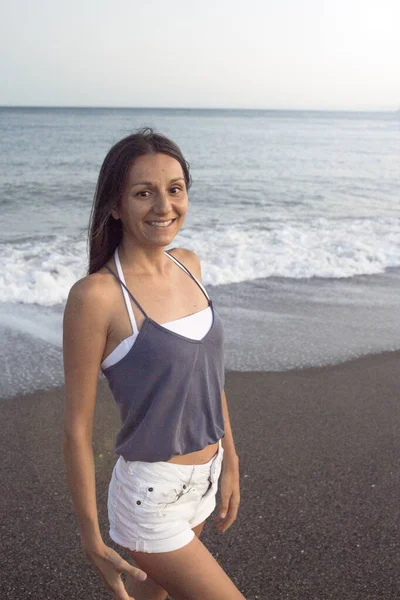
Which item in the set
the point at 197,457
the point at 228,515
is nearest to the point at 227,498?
the point at 228,515

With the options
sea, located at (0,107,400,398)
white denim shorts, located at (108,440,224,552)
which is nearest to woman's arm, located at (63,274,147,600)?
white denim shorts, located at (108,440,224,552)

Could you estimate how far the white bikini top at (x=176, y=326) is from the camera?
1935mm

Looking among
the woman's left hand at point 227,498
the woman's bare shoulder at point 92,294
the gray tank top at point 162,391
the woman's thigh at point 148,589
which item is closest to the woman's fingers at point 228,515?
the woman's left hand at point 227,498

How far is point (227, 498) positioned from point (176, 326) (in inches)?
32.0

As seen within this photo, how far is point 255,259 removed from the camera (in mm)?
9992

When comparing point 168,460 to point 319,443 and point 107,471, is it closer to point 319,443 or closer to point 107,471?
point 107,471

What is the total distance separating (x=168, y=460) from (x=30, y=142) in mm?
34047

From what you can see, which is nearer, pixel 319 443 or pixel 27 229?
pixel 319 443

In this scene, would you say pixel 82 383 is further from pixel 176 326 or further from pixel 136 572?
pixel 136 572

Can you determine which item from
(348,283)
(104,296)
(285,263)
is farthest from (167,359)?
(285,263)

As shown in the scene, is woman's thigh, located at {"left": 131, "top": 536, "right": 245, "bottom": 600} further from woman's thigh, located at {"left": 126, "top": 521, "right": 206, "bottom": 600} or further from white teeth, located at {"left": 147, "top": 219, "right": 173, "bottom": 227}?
white teeth, located at {"left": 147, "top": 219, "right": 173, "bottom": 227}

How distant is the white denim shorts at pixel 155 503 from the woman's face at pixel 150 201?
0.76 m

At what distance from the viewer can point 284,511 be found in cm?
356

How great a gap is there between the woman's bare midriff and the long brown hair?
0.70 meters
